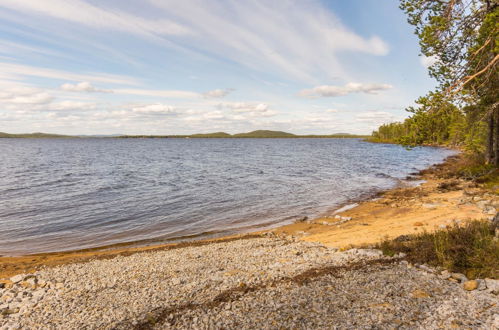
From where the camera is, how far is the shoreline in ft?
48.9

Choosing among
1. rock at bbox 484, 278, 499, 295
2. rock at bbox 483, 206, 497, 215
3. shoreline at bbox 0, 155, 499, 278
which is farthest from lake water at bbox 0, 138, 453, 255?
rock at bbox 484, 278, 499, 295

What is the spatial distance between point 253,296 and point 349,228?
1108cm

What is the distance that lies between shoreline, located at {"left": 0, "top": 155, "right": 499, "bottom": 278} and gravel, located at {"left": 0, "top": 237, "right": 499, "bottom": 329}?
105 inches

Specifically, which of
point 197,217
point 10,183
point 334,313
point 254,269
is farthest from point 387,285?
point 10,183

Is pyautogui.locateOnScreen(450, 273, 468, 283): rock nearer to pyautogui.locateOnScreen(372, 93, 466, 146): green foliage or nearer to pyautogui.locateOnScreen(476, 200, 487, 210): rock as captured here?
pyautogui.locateOnScreen(372, 93, 466, 146): green foliage

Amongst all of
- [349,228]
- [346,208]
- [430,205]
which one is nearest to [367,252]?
[349,228]

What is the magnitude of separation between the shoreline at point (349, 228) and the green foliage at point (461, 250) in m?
2.04

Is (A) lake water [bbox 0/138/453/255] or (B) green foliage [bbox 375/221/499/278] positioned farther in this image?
(A) lake water [bbox 0/138/453/255]

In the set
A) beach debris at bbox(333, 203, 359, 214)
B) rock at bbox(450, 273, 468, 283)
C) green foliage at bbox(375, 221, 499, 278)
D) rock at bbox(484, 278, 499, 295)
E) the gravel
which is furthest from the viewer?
beach debris at bbox(333, 203, 359, 214)

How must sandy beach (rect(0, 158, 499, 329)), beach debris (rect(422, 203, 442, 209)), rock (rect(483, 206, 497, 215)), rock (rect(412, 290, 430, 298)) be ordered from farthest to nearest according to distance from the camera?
beach debris (rect(422, 203, 442, 209)) → rock (rect(483, 206, 497, 215)) → rock (rect(412, 290, 430, 298)) → sandy beach (rect(0, 158, 499, 329))

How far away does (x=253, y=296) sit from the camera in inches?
350

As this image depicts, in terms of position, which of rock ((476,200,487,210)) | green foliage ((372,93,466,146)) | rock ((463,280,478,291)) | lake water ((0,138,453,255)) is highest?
green foliage ((372,93,466,146))

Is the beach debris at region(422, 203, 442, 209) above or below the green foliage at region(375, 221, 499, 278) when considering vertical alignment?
below

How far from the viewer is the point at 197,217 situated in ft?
77.5
